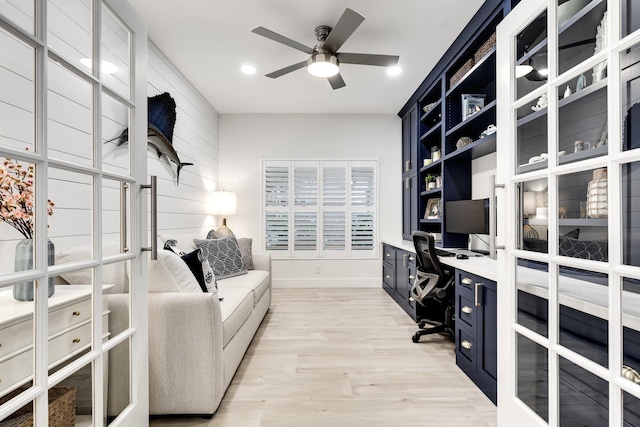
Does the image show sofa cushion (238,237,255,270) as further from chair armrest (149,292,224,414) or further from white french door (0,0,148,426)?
white french door (0,0,148,426)

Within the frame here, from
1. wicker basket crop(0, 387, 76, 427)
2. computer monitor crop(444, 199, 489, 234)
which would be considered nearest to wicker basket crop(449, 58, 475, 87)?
computer monitor crop(444, 199, 489, 234)

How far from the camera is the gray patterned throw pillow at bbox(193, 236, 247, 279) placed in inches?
130

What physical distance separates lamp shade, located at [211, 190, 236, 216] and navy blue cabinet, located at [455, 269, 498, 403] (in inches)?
130

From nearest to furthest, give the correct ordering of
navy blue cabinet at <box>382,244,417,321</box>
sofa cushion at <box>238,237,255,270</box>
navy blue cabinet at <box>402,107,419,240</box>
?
navy blue cabinet at <box>382,244,417,321</box>
sofa cushion at <box>238,237,255,270</box>
navy blue cabinet at <box>402,107,419,240</box>

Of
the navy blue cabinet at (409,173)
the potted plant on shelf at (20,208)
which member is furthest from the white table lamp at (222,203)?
the potted plant on shelf at (20,208)

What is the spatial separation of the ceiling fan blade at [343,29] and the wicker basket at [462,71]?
1.28 metres

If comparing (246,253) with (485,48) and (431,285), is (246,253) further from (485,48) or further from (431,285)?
(485,48)

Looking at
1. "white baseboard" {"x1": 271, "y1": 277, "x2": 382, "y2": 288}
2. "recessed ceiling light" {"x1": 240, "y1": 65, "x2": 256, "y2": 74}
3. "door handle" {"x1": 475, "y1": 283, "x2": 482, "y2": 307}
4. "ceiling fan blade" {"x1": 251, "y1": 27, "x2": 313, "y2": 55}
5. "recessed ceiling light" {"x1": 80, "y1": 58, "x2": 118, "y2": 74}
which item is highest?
"recessed ceiling light" {"x1": 240, "y1": 65, "x2": 256, "y2": 74}

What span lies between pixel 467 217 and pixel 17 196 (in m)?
3.10

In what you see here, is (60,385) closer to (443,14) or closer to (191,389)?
(191,389)

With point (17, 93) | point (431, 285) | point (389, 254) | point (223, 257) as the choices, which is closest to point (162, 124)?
point (223, 257)

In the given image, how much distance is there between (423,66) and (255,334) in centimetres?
326

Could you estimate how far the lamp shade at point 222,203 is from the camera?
4.58 meters

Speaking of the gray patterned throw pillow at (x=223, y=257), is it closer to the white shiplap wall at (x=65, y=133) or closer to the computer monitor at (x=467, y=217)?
the white shiplap wall at (x=65, y=133)
